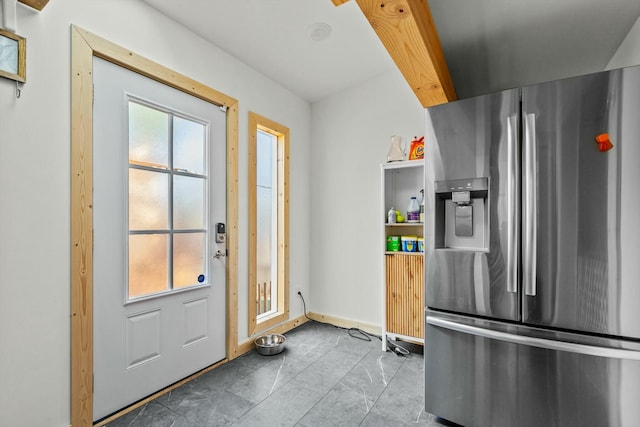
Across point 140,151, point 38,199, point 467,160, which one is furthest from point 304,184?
point 38,199

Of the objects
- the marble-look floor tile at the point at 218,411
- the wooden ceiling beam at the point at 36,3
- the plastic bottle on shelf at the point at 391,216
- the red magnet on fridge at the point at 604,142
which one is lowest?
the marble-look floor tile at the point at 218,411

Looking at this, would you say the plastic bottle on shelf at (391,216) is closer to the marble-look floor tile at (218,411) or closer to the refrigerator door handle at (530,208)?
the refrigerator door handle at (530,208)

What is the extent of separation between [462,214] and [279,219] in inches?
75.6

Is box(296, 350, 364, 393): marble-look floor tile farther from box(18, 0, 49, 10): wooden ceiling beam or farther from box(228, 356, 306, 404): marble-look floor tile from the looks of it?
box(18, 0, 49, 10): wooden ceiling beam

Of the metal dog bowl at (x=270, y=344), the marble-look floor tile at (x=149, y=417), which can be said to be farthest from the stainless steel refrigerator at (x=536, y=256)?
the marble-look floor tile at (x=149, y=417)

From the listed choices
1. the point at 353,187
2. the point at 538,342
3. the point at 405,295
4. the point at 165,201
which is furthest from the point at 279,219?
the point at 538,342

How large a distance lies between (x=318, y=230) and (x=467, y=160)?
208cm

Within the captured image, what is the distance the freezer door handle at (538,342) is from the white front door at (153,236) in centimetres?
168

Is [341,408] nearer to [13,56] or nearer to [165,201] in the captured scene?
[165,201]

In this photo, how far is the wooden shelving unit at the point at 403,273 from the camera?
2.64 meters

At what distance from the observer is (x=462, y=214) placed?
1752 millimetres

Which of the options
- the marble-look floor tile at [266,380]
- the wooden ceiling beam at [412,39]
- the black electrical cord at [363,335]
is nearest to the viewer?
the wooden ceiling beam at [412,39]

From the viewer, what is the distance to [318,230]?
3.52 metres

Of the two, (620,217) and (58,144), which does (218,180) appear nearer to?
(58,144)
